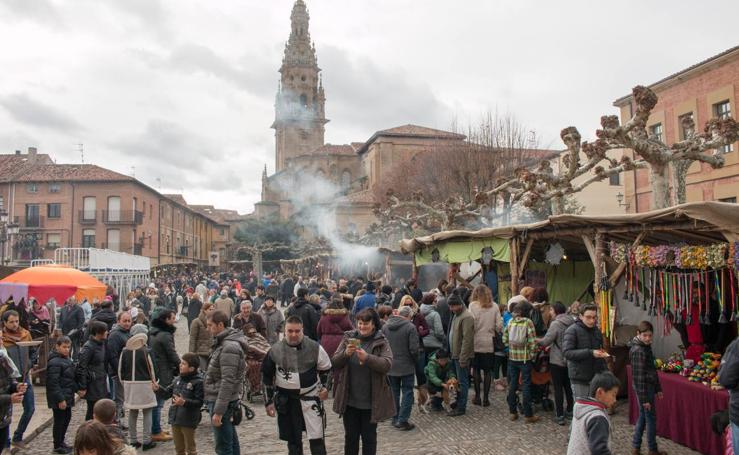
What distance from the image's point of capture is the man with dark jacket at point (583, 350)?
256 inches

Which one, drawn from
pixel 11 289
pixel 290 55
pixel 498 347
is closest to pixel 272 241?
pixel 290 55

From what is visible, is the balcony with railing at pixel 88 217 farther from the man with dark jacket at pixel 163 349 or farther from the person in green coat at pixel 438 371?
the person in green coat at pixel 438 371

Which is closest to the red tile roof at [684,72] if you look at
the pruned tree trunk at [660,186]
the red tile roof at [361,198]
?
the pruned tree trunk at [660,186]

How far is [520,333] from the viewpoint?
7684 mm

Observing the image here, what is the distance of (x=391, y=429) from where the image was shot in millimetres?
7559

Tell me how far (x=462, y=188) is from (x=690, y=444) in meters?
22.6

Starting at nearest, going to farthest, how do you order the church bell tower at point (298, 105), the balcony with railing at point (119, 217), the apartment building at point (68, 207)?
the apartment building at point (68, 207) → the balcony with railing at point (119, 217) → the church bell tower at point (298, 105)

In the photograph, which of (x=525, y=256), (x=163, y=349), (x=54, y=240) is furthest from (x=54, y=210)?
(x=163, y=349)

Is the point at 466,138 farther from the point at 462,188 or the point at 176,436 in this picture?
the point at 176,436

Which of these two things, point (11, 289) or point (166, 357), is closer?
point (166, 357)

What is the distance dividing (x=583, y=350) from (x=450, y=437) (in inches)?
76.0

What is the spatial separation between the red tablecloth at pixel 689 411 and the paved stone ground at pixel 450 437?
0.50 ft

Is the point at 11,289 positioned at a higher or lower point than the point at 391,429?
higher

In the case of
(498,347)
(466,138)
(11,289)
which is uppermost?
(466,138)
